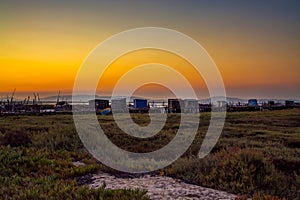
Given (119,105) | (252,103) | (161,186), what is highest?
(252,103)

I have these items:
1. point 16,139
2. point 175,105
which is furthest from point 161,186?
point 175,105

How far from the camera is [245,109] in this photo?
59.6 metres

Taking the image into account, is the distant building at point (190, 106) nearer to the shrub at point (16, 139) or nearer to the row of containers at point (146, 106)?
the row of containers at point (146, 106)

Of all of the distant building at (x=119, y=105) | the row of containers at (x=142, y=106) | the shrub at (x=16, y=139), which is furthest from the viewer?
the row of containers at (x=142, y=106)

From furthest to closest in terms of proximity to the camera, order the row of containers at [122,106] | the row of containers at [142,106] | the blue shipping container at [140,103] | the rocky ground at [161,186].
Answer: the blue shipping container at [140,103], the row of containers at [142,106], the row of containers at [122,106], the rocky ground at [161,186]

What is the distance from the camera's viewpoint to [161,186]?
333 inches

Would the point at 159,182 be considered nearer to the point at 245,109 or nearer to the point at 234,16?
the point at 234,16

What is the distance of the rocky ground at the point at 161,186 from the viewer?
7512 millimetres

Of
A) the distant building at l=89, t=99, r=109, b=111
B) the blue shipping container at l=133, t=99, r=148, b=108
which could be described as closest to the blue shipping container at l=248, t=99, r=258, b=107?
the blue shipping container at l=133, t=99, r=148, b=108

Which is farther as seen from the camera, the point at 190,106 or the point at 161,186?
the point at 190,106

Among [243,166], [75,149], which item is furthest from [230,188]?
[75,149]

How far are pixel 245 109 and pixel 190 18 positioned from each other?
129 feet

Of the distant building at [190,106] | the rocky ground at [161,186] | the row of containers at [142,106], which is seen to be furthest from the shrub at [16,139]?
the distant building at [190,106]

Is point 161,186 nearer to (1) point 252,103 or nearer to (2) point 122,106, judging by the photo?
(2) point 122,106
